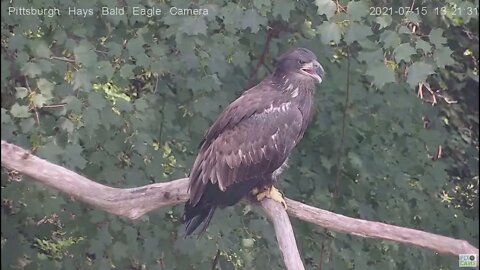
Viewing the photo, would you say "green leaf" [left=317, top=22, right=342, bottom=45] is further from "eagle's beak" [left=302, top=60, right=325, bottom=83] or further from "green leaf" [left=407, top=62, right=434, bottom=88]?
"green leaf" [left=407, top=62, right=434, bottom=88]

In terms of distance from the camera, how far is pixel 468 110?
612 cm

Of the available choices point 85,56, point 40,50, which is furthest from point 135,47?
point 40,50

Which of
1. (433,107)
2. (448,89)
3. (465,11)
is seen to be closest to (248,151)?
(465,11)

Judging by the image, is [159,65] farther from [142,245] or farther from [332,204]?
[332,204]

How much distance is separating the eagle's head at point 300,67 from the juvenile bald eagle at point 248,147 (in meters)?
0.04

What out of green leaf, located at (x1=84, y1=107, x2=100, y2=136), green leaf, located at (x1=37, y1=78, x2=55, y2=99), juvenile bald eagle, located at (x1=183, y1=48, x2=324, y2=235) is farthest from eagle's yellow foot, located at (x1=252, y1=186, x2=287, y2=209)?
green leaf, located at (x1=37, y1=78, x2=55, y2=99)

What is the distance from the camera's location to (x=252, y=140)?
3.90 metres

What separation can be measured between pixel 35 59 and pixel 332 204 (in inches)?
72.7

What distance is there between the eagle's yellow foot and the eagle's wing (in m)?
0.07

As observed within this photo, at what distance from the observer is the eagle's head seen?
13.2ft

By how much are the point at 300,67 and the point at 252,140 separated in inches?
15.5

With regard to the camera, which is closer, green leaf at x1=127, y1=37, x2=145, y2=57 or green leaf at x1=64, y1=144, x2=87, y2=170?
green leaf at x1=64, y1=144, x2=87, y2=170

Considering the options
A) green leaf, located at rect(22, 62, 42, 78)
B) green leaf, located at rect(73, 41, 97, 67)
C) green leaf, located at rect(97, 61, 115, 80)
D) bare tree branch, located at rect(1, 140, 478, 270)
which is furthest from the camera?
green leaf, located at rect(97, 61, 115, 80)

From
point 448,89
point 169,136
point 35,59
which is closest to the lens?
point 35,59
